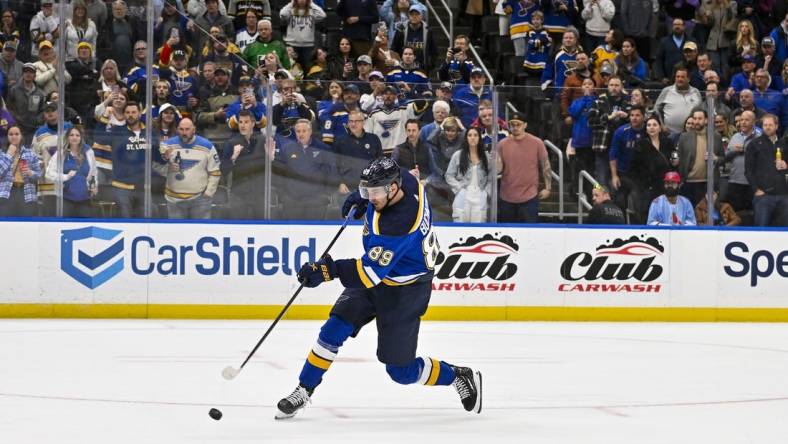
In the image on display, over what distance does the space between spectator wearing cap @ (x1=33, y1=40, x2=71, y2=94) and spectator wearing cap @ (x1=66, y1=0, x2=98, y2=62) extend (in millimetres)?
152

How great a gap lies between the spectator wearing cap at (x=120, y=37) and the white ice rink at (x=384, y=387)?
8.48 ft

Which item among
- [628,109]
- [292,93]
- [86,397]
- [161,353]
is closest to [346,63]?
[292,93]

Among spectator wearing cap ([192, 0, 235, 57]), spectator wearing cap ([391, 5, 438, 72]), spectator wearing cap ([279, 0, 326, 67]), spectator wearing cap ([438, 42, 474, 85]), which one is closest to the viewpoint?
spectator wearing cap ([192, 0, 235, 57])

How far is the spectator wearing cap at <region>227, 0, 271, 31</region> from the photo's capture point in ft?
54.6

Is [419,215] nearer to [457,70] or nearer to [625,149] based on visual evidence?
[625,149]

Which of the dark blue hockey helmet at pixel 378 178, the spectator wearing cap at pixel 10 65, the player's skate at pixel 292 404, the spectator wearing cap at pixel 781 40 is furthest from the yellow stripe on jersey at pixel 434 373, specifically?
the spectator wearing cap at pixel 781 40

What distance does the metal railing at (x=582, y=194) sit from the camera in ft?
46.0

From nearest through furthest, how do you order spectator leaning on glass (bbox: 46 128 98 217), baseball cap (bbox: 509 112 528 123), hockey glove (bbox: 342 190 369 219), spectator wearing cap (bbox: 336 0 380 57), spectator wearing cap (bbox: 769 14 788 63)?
1. hockey glove (bbox: 342 190 369 219)
2. spectator leaning on glass (bbox: 46 128 98 217)
3. baseball cap (bbox: 509 112 528 123)
4. spectator wearing cap (bbox: 336 0 380 57)
5. spectator wearing cap (bbox: 769 14 788 63)

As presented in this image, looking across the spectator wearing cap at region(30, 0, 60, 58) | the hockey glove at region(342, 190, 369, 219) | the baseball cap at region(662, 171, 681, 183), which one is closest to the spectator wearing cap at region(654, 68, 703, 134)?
the baseball cap at region(662, 171, 681, 183)

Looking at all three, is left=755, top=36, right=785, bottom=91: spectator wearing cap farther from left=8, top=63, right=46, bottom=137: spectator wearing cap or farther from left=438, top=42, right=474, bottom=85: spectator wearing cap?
left=8, top=63, right=46, bottom=137: spectator wearing cap

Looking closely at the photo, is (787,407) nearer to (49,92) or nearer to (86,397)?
(86,397)

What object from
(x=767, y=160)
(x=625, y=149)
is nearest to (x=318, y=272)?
(x=625, y=149)

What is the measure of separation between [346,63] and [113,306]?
4.49 meters

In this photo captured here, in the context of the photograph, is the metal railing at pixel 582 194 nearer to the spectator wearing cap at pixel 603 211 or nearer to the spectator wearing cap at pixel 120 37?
the spectator wearing cap at pixel 603 211
